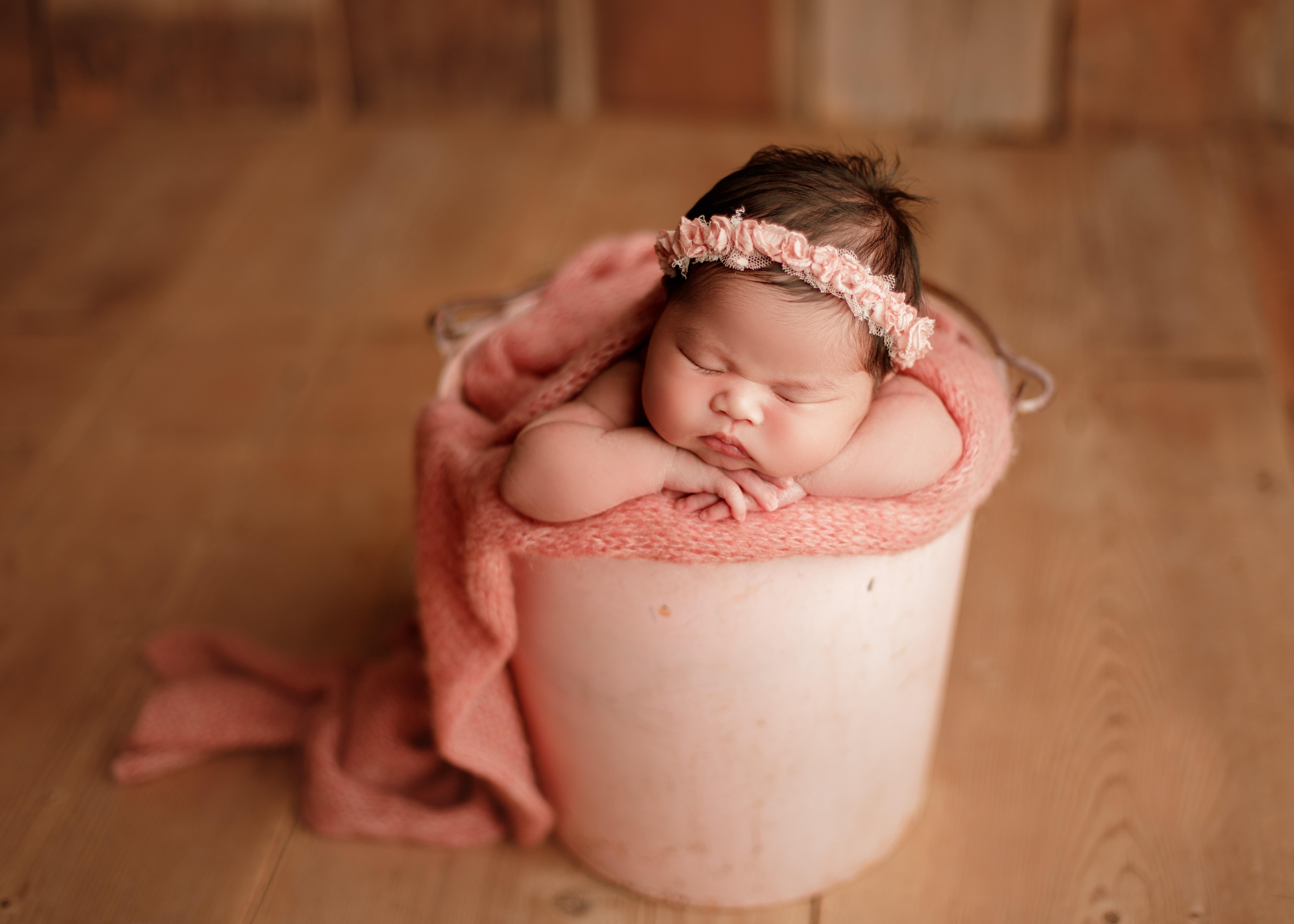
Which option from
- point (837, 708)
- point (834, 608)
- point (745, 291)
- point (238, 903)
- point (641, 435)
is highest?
point (745, 291)

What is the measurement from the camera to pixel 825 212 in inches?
31.7

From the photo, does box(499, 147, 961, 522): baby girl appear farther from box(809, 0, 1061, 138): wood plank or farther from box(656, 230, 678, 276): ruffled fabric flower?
box(809, 0, 1061, 138): wood plank

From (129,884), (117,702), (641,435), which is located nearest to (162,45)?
(117,702)

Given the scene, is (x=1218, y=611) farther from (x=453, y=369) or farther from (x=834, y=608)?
(x=453, y=369)

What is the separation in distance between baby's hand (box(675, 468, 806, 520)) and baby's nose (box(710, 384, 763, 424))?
0.04 meters

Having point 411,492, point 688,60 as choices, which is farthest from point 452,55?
point 411,492

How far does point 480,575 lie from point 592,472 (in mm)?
130

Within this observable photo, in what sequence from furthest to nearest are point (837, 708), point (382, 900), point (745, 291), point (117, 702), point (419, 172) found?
point (419, 172)
point (117, 702)
point (382, 900)
point (837, 708)
point (745, 291)

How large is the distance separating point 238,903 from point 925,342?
758 mm

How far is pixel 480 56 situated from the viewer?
228 cm

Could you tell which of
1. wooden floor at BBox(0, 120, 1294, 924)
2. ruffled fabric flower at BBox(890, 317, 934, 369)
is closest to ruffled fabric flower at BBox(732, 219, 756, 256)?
ruffled fabric flower at BBox(890, 317, 934, 369)

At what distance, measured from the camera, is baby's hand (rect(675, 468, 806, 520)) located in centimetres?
83

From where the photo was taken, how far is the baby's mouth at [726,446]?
825mm

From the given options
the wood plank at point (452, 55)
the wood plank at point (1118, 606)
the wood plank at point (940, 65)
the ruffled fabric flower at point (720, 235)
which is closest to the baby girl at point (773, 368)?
the ruffled fabric flower at point (720, 235)
